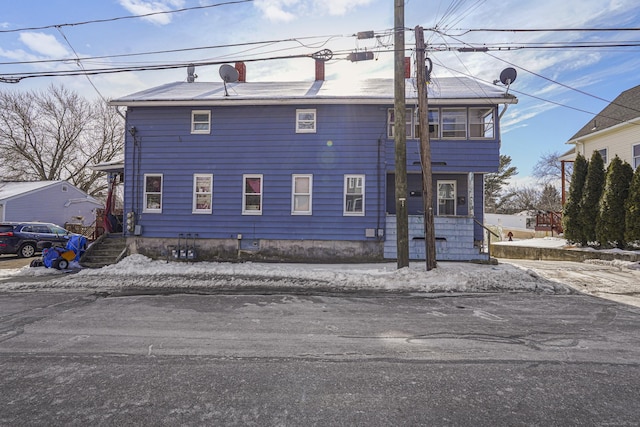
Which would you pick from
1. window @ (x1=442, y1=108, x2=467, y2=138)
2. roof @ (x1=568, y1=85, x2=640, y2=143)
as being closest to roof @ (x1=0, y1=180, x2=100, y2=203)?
window @ (x1=442, y1=108, x2=467, y2=138)

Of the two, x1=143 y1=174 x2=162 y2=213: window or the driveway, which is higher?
x1=143 y1=174 x2=162 y2=213: window

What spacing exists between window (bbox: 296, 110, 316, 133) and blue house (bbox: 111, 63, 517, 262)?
0.13 feet

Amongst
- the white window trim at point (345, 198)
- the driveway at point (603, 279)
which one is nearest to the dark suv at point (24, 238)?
the white window trim at point (345, 198)

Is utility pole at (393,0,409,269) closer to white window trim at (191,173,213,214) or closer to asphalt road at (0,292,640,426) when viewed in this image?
asphalt road at (0,292,640,426)

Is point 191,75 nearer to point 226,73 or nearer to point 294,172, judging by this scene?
point 226,73

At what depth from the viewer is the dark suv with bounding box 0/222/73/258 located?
1438cm

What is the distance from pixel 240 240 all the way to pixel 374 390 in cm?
1039

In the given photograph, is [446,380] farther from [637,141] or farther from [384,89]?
[637,141]

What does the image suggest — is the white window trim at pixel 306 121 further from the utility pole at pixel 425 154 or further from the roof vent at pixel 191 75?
the roof vent at pixel 191 75

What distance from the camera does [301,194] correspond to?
12812 millimetres

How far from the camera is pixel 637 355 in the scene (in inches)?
153

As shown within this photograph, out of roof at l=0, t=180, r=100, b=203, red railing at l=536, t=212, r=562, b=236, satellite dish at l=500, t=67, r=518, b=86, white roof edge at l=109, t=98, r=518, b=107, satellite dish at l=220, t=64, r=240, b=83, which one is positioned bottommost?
red railing at l=536, t=212, r=562, b=236

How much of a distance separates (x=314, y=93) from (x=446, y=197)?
21.9 feet

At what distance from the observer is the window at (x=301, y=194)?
12781 millimetres
